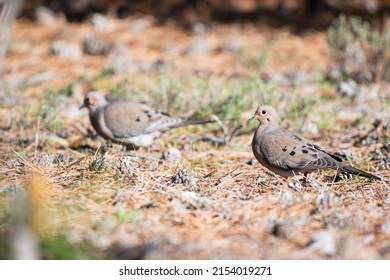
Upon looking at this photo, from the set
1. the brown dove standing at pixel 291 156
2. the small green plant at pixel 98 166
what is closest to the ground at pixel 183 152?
the small green plant at pixel 98 166

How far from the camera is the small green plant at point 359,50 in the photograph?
7250mm

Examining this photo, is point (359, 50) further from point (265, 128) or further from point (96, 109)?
point (96, 109)

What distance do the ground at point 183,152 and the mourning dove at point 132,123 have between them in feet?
0.45

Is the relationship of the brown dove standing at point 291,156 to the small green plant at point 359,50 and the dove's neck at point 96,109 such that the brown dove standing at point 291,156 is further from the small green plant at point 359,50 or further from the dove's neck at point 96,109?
the small green plant at point 359,50

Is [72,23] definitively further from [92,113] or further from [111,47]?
[92,113]

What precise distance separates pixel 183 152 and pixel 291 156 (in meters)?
1.25

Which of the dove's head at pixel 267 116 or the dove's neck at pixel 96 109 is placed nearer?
the dove's head at pixel 267 116

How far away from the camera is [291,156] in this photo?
14.2ft

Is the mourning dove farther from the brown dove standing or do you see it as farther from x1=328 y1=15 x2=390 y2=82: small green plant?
x1=328 y1=15 x2=390 y2=82: small green plant

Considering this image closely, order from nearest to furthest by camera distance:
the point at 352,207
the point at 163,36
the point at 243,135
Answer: the point at 352,207 < the point at 243,135 < the point at 163,36

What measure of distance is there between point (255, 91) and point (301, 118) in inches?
25.2

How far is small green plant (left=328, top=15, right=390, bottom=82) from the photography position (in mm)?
7250

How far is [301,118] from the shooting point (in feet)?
20.4

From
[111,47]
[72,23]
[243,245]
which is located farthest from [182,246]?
[72,23]
